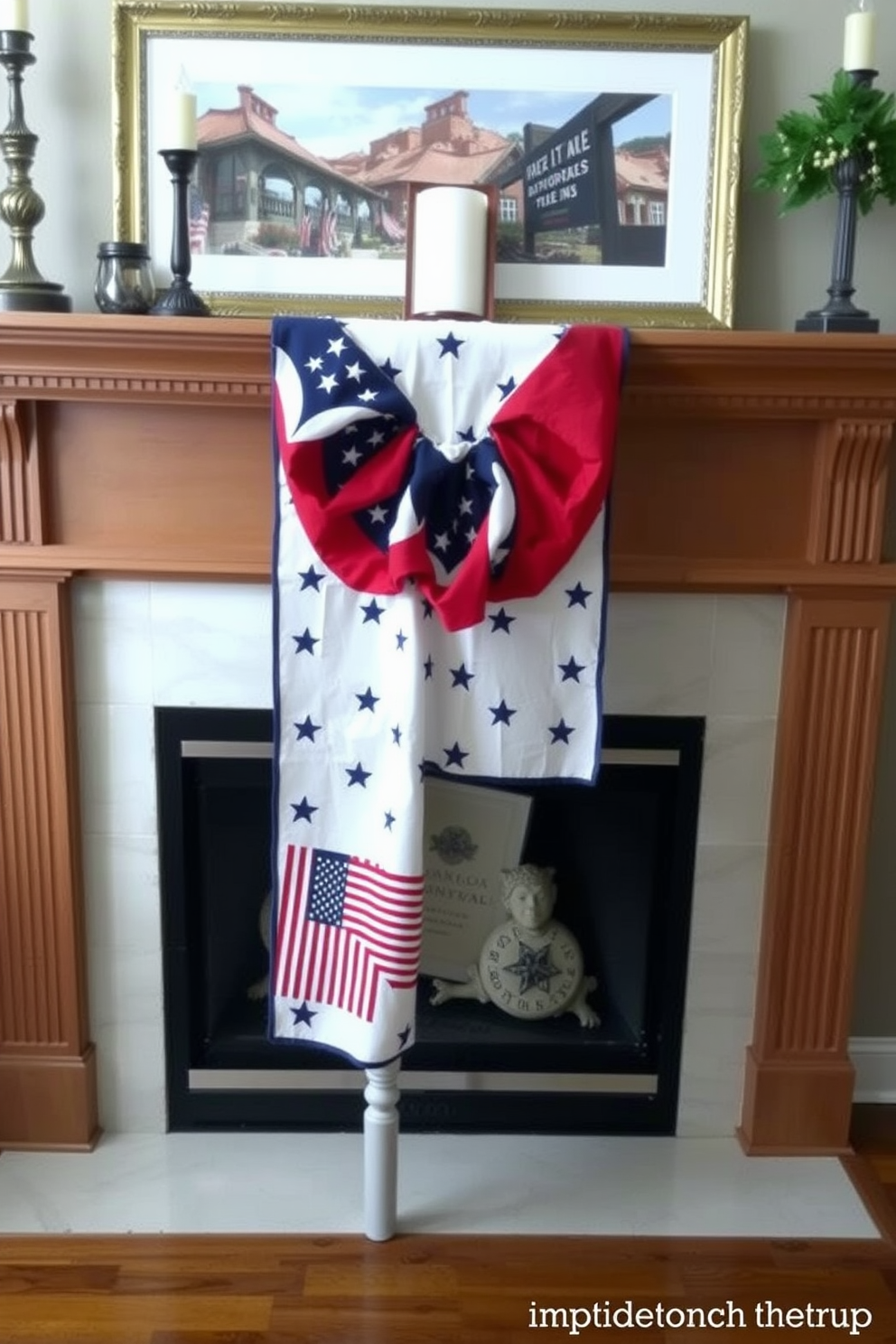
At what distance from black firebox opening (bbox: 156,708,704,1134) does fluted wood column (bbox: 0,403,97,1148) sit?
15 cm

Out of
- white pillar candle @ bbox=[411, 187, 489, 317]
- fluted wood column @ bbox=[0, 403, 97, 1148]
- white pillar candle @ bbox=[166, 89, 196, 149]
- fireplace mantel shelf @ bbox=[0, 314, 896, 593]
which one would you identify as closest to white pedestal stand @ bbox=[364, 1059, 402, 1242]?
fluted wood column @ bbox=[0, 403, 97, 1148]

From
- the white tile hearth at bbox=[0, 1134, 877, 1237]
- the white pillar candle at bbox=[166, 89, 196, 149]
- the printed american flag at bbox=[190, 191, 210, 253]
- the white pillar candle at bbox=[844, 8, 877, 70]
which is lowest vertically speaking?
the white tile hearth at bbox=[0, 1134, 877, 1237]

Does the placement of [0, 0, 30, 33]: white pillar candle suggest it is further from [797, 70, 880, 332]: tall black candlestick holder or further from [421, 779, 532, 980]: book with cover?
[421, 779, 532, 980]: book with cover

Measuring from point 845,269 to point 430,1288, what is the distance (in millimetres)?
1645

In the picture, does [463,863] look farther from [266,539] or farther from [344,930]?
[266,539]

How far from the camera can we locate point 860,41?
5.87 ft

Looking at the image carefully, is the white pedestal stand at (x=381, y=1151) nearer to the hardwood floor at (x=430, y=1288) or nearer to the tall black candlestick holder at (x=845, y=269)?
the hardwood floor at (x=430, y=1288)

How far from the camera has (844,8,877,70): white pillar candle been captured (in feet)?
5.85

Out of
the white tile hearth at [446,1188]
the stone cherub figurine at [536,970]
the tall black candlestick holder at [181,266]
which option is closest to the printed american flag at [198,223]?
the tall black candlestick holder at [181,266]

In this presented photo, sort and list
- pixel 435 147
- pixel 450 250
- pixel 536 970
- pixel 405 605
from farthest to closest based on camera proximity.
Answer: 1. pixel 536 970
2. pixel 435 147
3. pixel 450 250
4. pixel 405 605

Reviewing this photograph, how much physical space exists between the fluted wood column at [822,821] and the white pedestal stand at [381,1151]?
66 cm

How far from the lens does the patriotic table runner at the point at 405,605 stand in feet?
5.65

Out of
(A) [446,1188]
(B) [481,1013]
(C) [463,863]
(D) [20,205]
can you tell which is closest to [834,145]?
(D) [20,205]

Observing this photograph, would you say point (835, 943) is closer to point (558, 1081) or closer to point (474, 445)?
point (558, 1081)
